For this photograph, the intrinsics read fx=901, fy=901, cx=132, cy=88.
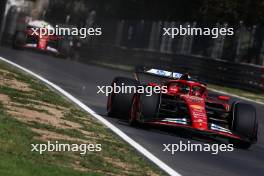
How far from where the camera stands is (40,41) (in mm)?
36969

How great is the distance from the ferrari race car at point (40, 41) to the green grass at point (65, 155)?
22838 mm

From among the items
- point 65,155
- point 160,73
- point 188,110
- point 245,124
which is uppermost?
point 160,73

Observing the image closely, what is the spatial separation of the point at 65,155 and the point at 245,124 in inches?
175

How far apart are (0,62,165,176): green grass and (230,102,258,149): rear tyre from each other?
2005mm

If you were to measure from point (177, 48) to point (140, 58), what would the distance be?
10.3ft

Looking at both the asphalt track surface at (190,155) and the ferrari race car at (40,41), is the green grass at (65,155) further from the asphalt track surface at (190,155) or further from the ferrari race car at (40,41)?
the ferrari race car at (40,41)

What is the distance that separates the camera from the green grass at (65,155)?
29.2ft

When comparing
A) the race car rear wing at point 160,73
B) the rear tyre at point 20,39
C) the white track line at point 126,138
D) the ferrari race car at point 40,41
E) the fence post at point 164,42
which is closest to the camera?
the white track line at point 126,138

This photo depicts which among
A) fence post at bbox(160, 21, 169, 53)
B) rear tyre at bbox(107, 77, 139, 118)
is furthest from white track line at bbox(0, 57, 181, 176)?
fence post at bbox(160, 21, 169, 53)

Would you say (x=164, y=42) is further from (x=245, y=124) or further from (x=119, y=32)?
(x=245, y=124)

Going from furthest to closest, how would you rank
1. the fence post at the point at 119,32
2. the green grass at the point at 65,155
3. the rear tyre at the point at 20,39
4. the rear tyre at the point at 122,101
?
the fence post at the point at 119,32, the rear tyre at the point at 20,39, the rear tyre at the point at 122,101, the green grass at the point at 65,155

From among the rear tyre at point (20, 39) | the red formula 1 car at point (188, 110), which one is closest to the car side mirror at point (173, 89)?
the red formula 1 car at point (188, 110)

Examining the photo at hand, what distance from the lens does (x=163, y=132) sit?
47.1ft

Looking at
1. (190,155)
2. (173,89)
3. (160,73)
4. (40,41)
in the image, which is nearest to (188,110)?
(173,89)
